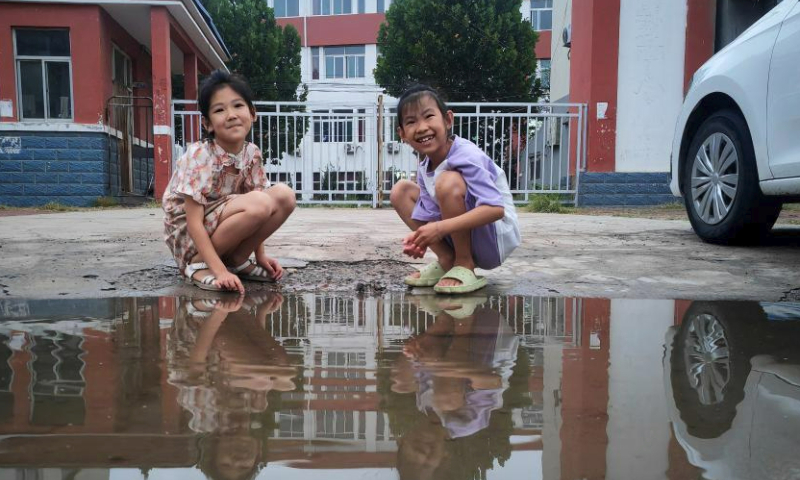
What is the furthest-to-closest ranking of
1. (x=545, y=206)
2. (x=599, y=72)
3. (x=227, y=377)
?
(x=599, y=72) → (x=545, y=206) → (x=227, y=377)

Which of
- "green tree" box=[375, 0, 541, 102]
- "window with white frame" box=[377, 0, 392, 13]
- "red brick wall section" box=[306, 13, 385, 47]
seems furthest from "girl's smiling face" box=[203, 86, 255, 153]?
"window with white frame" box=[377, 0, 392, 13]

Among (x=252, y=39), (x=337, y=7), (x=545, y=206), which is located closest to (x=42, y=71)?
(x=545, y=206)

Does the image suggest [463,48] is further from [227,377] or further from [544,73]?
[227,377]

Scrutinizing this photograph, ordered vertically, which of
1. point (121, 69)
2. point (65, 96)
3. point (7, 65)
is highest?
point (121, 69)

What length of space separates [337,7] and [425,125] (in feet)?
83.2

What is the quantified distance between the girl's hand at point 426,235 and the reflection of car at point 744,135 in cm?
180

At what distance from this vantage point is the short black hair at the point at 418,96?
7.90 feet

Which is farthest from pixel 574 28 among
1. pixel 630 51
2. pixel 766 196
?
pixel 766 196

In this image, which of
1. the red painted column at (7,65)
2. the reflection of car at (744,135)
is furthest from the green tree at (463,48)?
the reflection of car at (744,135)

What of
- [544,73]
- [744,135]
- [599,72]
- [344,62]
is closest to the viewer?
[744,135]

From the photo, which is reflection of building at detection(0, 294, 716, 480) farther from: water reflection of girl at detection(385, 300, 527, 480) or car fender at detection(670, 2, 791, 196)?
car fender at detection(670, 2, 791, 196)

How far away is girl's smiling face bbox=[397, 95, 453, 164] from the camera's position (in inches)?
94.0

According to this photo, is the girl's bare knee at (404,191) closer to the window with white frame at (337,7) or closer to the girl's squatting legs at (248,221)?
the girl's squatting legs at (248,221)

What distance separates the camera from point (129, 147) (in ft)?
36.9
